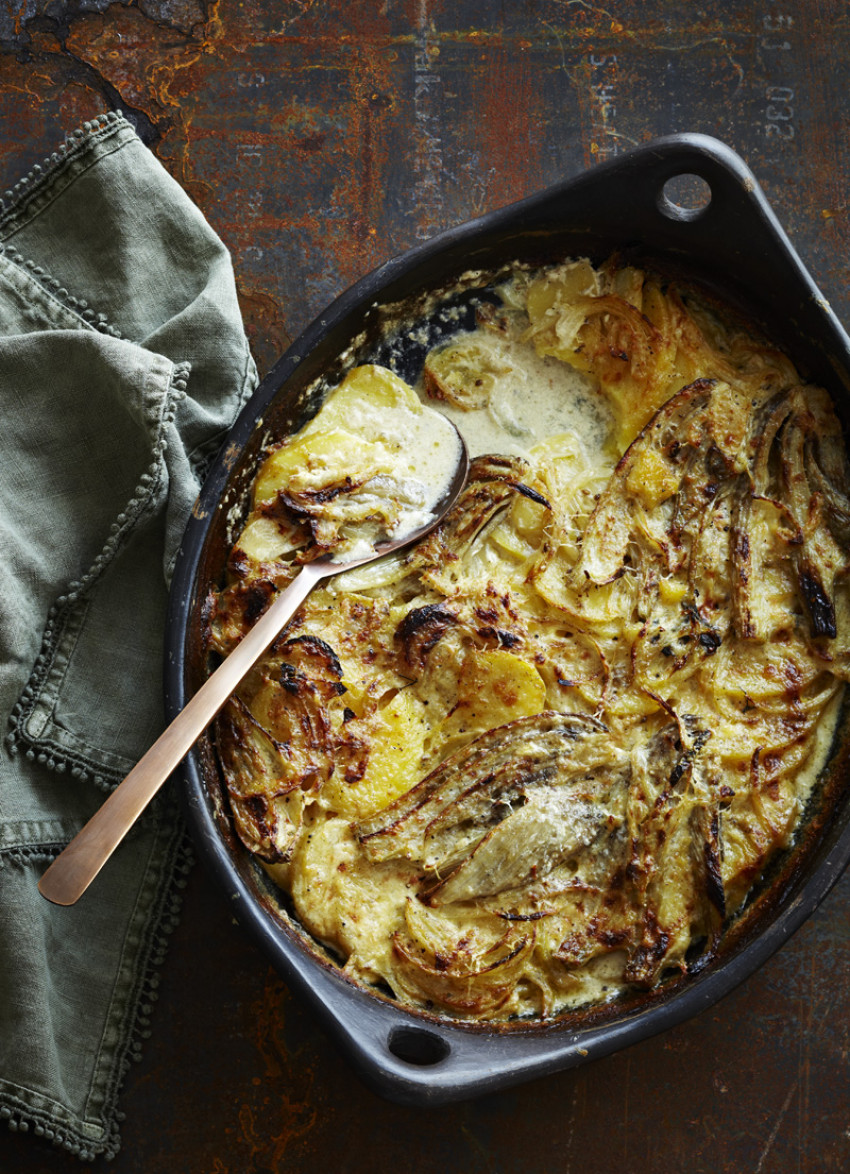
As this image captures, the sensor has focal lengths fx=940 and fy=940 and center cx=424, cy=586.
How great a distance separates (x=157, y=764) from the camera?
1.74 m

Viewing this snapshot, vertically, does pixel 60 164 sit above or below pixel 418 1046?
above

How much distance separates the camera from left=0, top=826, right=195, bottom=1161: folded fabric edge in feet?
6.75

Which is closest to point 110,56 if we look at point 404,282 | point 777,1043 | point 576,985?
point 404,282

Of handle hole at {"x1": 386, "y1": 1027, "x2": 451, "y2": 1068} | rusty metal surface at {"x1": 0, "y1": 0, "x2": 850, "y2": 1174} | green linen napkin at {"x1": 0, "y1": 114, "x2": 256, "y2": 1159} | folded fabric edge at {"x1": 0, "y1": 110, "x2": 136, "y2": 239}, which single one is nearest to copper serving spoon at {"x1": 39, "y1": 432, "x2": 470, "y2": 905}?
green linen napkin at {"x1": 0, "y1": 114, "x2": 256, "y2": 1159}

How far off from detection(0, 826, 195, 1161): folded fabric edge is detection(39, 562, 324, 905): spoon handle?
17.1 inches

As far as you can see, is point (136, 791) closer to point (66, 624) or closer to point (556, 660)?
point (66, 624)

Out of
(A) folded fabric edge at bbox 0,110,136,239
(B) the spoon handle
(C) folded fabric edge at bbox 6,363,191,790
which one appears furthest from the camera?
(A) folded fabric edge at bbox 0,110,136,239

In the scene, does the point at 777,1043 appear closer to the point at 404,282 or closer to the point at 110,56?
the point at 404,282

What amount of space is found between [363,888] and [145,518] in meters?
0.95

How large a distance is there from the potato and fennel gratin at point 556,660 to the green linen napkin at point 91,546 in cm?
29

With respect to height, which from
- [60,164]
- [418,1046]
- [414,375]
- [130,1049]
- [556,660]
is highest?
[60,164]

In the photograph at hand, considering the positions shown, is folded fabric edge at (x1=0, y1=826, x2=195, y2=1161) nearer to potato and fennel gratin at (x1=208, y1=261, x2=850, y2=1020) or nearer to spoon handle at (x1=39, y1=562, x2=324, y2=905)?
potato and fennel gratin at (x1=208, y1=261, x2=850, y2=1020)

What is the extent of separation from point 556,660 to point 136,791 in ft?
3.06

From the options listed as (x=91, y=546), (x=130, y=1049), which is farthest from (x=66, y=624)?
(x=130, y=1049)
